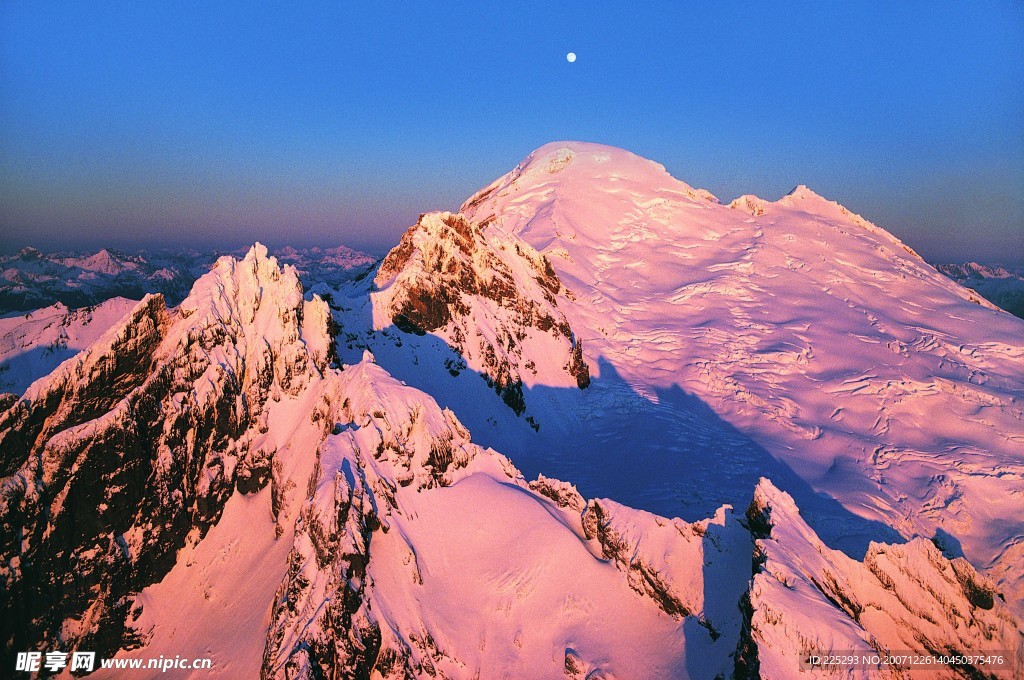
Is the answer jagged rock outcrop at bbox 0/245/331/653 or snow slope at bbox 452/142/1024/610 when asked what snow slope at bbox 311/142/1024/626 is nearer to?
snow slope at bbox 452/142/1024/610

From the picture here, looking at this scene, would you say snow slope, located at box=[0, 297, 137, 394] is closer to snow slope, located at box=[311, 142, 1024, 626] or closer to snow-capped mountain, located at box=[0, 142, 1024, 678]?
snow slope, located at box=[311, 142, 1024, 626]

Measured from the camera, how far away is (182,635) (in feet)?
71.6

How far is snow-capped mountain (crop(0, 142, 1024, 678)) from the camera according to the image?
18641 millimetres

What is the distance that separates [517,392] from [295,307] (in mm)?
22549

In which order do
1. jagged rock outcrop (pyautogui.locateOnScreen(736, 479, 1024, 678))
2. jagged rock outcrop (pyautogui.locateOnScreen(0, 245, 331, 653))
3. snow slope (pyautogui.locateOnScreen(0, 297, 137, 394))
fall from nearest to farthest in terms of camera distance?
jagged rock outcrop (pyautogui.locateOnScreen(736, 479, 1024, 678)) < jagged rock outcrop (pyautogui.locateOnScreen(0, 245, 331, 653)) < snow slope (pyautogui.locateOnScreen(0, 297, 137, 394))

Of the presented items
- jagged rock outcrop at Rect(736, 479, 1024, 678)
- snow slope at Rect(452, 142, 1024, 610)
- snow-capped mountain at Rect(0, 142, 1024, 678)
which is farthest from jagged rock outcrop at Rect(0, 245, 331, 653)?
snow slope at Rect(452, 142, 1024, 610)

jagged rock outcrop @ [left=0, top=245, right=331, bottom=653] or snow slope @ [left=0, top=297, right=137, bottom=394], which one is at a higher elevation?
jagged rock outcrop @ [left=0, top=245, right=331, bottom=653]

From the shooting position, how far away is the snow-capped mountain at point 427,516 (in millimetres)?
18641

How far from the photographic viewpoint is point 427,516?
22.8 metres

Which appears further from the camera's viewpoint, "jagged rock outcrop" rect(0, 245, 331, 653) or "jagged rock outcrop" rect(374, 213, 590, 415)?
"jagged rock outcrop" rect(374, 213, 590, 415)

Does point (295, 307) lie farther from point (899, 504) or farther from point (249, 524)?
point (899, 504)

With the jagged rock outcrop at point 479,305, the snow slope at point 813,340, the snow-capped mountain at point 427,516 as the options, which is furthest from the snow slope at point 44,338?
the snow slope at point 813,340

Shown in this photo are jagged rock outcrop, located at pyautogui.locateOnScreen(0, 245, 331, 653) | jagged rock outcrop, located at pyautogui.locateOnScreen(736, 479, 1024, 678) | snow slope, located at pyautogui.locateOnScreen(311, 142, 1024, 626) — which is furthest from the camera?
snow slope, located at pyautogui.locateOnScreen(311, 142, 1024, 626)

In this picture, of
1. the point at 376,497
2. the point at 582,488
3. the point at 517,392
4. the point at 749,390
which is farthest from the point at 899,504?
the point at 376,497
